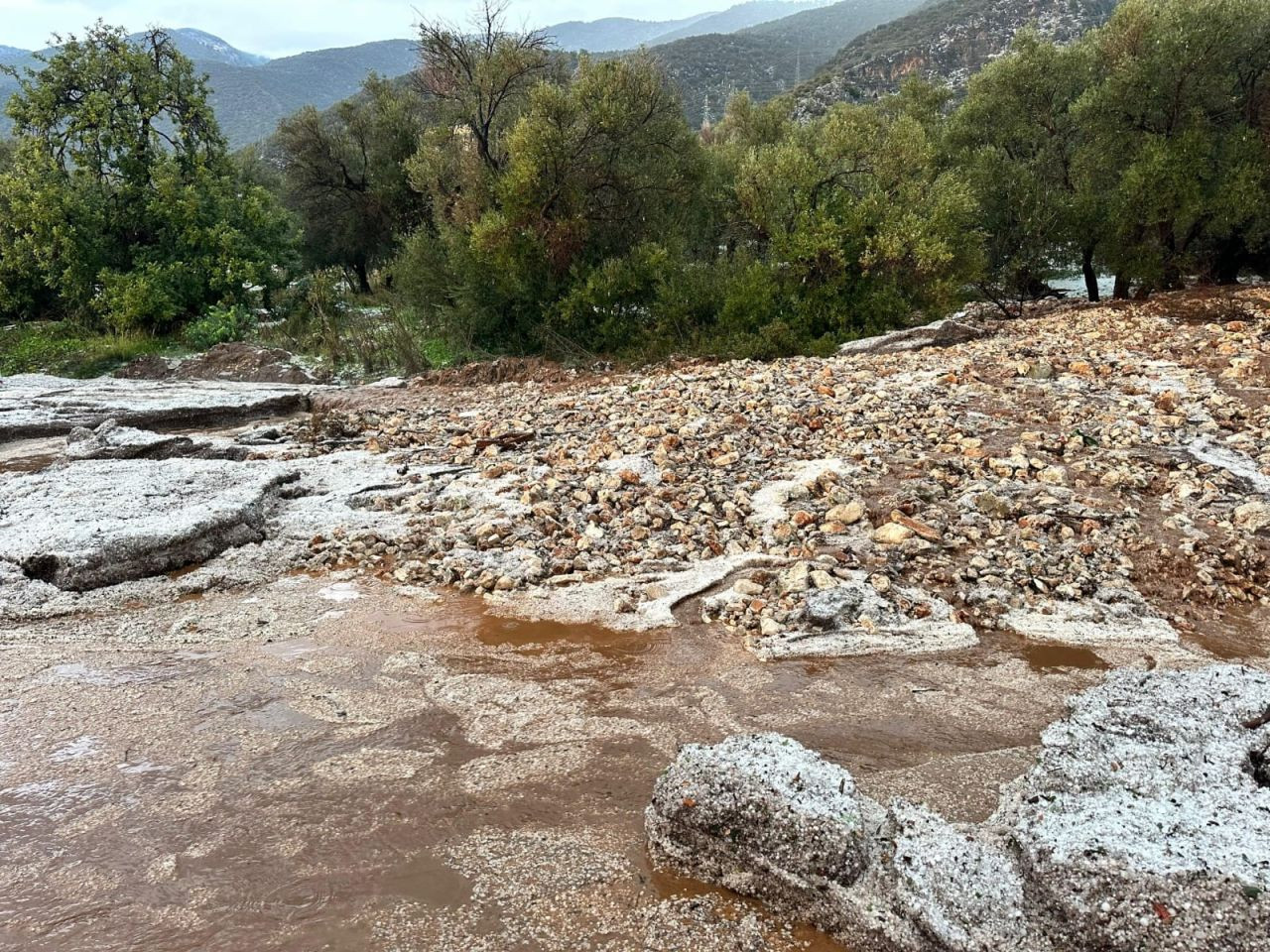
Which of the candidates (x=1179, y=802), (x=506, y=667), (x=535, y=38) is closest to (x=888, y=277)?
(x=535, y=38)

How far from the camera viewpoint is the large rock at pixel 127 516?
5691 millimetres

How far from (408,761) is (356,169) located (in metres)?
25.9

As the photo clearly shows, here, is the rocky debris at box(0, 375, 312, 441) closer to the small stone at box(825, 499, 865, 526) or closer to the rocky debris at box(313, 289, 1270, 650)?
the rocky debris at box(313, 289, 1270, 650)

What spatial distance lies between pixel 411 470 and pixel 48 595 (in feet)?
10.6

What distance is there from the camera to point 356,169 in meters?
25.5

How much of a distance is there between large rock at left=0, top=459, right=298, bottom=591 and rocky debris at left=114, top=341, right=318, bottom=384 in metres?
7.49

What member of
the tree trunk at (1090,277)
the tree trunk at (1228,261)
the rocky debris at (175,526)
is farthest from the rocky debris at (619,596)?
the tree trunk at (1228,261)

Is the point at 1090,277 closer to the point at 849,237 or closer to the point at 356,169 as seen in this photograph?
the point at 849,237

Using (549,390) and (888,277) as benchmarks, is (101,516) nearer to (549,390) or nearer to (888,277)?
(549,390)

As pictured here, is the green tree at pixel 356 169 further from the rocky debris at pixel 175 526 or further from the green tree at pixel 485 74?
the rocky debris at pixel 175 526

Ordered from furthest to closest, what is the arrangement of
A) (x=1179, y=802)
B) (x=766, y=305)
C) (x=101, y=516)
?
(x=766, y=305) → (x=101, y=516) → (x=1179, y=802)

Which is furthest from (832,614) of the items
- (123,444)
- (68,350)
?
(68,350)

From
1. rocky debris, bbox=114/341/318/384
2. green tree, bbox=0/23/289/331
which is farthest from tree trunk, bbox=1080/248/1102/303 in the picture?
green tree, bbox=0/23/289/331

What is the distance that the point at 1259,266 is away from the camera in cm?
1642
